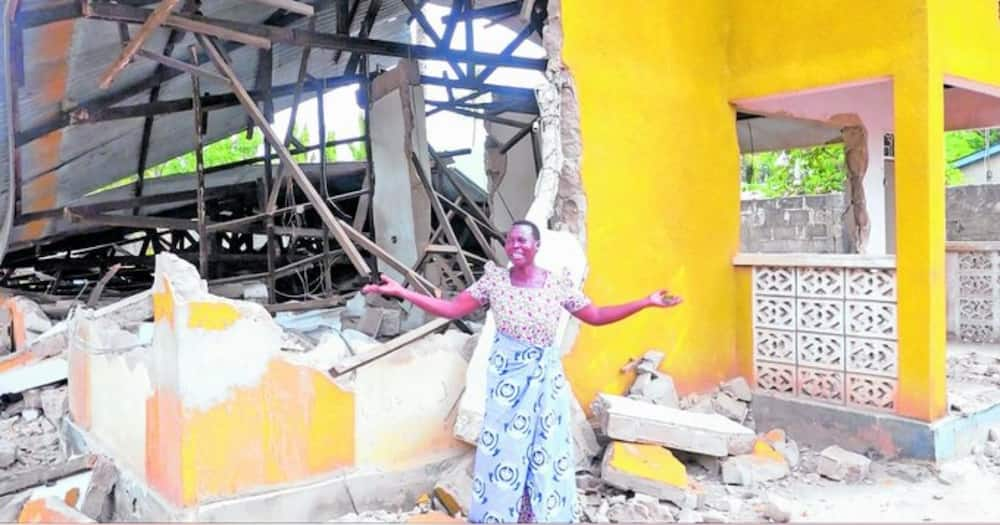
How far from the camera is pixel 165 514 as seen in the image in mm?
3762

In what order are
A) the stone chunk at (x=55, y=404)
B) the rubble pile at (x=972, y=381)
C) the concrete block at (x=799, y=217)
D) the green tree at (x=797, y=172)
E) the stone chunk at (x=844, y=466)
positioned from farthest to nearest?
the green tree at (x=797, y=172)
the concrete block at (x=799, y=217)
the stone chunk at (x=55, y=404)
the rubble pile at (x=972, y=381)
the stone chunk at (x=844, y=466)

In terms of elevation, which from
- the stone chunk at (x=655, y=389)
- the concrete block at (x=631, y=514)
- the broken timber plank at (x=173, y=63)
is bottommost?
the concrete block at (x=631, y=514)

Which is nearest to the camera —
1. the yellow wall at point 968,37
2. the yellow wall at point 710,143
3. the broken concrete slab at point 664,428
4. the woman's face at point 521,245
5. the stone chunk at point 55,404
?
the woman's face at point 521,245

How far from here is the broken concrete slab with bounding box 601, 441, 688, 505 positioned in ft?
13.7

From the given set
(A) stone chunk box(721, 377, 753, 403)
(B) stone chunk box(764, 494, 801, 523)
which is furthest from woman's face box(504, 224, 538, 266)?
(A) stone chunk box(721, 377, 753, 403)

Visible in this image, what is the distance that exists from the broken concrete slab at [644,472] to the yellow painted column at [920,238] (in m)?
1.78

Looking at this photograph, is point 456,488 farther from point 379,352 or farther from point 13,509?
point 13,509

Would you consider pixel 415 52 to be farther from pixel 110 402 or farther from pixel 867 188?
pixel 867 188

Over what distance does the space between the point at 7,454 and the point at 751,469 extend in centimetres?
524

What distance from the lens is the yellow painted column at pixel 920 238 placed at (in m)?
4.80

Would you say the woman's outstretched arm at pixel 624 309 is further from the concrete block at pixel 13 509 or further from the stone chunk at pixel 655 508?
the concrete block at pixel 13 509

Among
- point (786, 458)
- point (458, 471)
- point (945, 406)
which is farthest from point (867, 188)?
point (458, 471)

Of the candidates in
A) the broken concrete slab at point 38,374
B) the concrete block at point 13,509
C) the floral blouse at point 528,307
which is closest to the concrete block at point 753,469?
the floral blouse at point 528,307

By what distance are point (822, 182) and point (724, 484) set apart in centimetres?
1543
